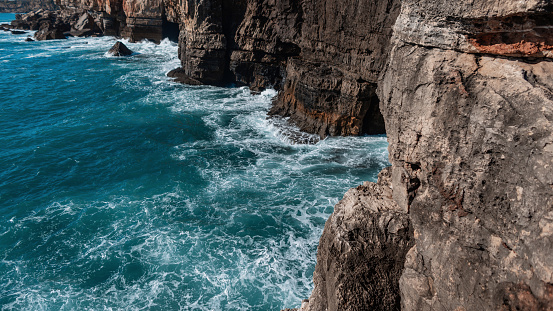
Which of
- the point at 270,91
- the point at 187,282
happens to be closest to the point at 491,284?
the point at 187,282

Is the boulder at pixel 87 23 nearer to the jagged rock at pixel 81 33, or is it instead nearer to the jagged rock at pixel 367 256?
the jagged rock at pixel 81 33

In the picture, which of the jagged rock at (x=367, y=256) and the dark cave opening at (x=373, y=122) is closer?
the jagged rock at (x=367, y=256)

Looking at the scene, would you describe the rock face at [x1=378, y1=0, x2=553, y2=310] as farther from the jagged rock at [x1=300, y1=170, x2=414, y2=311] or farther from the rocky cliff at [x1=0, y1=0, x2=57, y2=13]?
the rocky cliff at [x1=0, y1=0, x2=57, y2=13]

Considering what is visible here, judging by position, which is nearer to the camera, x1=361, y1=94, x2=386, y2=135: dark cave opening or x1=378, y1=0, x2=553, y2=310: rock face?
x1=378, y1=0, x2=553, y2=310: rock face

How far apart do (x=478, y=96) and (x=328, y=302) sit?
5.79 m

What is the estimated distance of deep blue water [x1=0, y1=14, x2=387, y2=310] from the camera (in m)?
16.7

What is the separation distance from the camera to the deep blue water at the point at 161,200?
54.7 ft

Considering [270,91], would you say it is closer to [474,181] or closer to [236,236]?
[236,236]

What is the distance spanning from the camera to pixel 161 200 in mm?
22875

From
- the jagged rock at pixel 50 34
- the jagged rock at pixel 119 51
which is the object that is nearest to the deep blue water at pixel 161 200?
the jagged rock at pixel 119 51

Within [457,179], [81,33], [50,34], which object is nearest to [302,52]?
[457,179]

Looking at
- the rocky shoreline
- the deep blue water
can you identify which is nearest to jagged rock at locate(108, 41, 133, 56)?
the deep blue water

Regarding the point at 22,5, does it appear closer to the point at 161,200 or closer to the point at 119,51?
the point at 119,51

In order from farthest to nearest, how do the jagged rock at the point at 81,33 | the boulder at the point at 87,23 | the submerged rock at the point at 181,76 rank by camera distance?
1. the boulder at the point at 87,23
2. the jagged rock at the point at 81,33
3. the submerged rock at the point at 181,76
